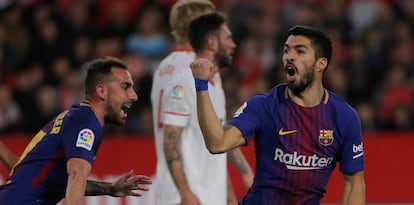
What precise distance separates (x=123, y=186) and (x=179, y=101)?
1319 millimetres

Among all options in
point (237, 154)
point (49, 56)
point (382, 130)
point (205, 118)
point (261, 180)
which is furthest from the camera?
point (49, 56)

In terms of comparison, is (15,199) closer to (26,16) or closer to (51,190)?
(51,190)

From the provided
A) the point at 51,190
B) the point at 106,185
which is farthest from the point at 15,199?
the point at 106,185

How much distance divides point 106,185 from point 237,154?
6.10 feet

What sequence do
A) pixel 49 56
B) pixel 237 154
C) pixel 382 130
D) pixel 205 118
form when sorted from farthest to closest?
pixel 49 56 < pixel 382 130 < pixel 237 154 < pixel 205 118

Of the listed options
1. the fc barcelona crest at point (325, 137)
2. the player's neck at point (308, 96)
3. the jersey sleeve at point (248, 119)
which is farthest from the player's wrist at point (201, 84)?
the fc barcelona crest at point (325, 137)

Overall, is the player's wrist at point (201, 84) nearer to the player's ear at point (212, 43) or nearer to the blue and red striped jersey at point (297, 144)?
the blue and red striped jersey at point (297, 144)

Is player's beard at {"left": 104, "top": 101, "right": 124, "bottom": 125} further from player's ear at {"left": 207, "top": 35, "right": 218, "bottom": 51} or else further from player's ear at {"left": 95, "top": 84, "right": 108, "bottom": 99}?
player's ear at {"left": 207, "top": 35, "right": 218, "bottom": 51}

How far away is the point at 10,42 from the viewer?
51.1 feet

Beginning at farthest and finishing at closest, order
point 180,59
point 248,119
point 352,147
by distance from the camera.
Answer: point 180,59, point 352,147, point 248,119

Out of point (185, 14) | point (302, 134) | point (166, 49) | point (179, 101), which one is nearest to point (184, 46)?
point (185, 14)

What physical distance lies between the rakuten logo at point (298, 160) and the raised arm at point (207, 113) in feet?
1.42

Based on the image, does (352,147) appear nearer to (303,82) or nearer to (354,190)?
(354,190)

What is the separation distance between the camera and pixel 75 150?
6988mm
